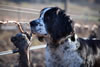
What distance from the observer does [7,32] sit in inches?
374

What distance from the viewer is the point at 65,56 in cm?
405

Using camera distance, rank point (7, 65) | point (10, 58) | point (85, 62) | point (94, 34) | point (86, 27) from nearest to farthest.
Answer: point (85, 62) → point (7, 65) → point (10, 58) → point (94, 34) → point (86, 27)

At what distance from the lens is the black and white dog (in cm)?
394

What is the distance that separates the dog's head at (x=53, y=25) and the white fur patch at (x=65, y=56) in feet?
0.74

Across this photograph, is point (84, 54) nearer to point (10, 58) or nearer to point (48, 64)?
point (48, 64)

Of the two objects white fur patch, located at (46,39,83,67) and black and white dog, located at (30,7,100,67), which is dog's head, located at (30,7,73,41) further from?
white fur patch, located at (46,39,83,67)

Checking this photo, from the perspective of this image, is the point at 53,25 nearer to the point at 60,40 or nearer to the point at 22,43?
the point at 60,40

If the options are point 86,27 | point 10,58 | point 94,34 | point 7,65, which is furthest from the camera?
point 86,27

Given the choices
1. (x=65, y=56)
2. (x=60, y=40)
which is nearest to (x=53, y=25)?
(x=60, y=40)

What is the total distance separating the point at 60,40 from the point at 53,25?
0.29 metres

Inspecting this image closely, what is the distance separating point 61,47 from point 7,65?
168 cm

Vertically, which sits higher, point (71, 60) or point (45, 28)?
point (45, 28)

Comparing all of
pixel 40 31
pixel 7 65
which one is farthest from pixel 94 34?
pixel 40 31

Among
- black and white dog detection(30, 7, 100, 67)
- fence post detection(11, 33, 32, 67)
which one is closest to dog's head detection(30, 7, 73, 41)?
black and white dog detection(30, 7, 100, 67)
